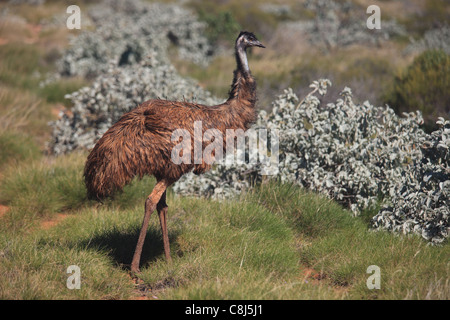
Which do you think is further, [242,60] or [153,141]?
[242,60]

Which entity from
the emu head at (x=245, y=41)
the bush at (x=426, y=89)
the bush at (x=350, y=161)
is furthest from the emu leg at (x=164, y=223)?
the bush at (x=426, y=89)

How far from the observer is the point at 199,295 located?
4023 mm

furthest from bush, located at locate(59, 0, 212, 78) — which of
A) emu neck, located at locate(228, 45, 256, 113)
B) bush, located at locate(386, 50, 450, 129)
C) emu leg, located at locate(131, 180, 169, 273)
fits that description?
emu leg, located at locate(131, 180, 169, 273)

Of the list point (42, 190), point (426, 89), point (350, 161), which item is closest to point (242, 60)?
point (350, 161)

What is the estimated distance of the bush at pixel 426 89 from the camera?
9.89m

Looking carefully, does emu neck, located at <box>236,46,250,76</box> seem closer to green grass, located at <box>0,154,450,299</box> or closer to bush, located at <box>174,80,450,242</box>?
green grass, located at <box>0,154,450,299</box>

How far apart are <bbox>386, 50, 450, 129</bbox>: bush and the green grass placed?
4.61m

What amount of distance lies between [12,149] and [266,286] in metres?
5.66

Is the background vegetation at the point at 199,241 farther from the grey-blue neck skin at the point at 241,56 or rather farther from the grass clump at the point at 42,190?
the grey-blue neck skin at the point at 241,56

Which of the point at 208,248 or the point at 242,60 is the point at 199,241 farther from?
the point at 242,60

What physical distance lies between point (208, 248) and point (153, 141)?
132 cm

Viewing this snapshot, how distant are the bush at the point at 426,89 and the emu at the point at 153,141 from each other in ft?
18.5

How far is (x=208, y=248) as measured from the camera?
5.23 meters
